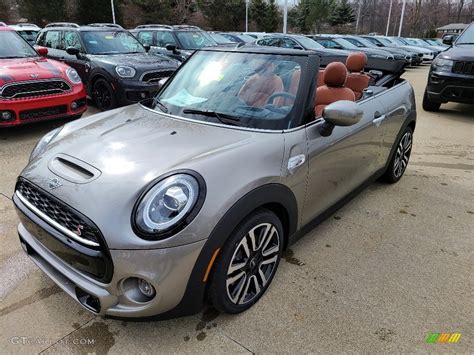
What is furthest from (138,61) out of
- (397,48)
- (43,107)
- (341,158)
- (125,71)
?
(397,48)

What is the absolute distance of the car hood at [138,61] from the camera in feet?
21.6

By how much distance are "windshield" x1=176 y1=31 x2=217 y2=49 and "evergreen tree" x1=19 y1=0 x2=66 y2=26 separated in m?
30.7

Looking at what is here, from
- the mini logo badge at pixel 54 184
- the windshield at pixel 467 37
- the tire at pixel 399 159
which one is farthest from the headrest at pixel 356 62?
the windshield at pixel 467 37

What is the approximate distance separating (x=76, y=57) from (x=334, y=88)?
5858mm

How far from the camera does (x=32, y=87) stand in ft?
16.8

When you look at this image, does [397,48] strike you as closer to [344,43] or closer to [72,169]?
[344,43]

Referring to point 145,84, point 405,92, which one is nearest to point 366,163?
point 405,92

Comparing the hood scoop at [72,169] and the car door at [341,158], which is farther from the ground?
the hood scoop at [72,169]

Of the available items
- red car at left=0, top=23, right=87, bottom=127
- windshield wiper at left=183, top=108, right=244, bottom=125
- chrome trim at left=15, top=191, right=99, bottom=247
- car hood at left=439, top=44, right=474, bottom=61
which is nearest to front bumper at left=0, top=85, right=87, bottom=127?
red car at left=0, top=23, right=87, bottom=127

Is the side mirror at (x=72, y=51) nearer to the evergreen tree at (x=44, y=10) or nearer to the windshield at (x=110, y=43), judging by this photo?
the windshield at (x=110, y=43)

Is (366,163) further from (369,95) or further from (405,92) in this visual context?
(405,92)

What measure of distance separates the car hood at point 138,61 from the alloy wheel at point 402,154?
4452 mm

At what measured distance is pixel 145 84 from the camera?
6406 mm

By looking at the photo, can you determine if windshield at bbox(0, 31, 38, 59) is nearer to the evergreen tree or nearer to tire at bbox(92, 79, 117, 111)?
tire at bbox(92, 79, 117, 111)
